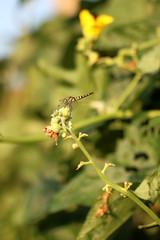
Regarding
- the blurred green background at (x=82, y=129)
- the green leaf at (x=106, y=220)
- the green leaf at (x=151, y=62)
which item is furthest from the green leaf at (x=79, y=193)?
the green leaf at (x=151, y=62)

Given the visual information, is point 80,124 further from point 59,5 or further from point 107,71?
point 59,5

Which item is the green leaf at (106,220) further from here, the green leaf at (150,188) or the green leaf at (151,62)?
the green leaf at (151,62)

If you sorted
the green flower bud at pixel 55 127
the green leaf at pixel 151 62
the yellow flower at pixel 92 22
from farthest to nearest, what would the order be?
the yellow flower at pixel 92 22, the green leaf at pixel 151 62, the green flower bud at pixel 55 127

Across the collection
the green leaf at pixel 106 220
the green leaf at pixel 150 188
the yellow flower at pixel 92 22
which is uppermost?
the yellow flower at pixel 92 22

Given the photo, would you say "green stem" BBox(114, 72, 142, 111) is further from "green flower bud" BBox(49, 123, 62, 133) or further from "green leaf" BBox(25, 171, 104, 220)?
"green flower bud" BBox(49, 123, 62, 133)

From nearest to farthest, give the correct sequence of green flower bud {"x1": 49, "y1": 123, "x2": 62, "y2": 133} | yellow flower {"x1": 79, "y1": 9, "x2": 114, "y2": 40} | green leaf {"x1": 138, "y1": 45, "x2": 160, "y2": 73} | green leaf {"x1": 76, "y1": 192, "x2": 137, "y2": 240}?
green flower bud {"x1": 49, "y1": 123, "x2": 62, "y2": 133} < green leaf {"x1": 76, "y1": 192, "x2": 137, "y2": 240} < green leaf {"x1": 138, "y1": 45, "x2": 160, "y2": 73} < yellow flower {"x1": 79, "y1": 9, "x2": 114, "y2": 40}

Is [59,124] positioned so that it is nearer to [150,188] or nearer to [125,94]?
[150,188]

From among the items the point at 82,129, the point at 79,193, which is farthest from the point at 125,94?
the point at 79,193

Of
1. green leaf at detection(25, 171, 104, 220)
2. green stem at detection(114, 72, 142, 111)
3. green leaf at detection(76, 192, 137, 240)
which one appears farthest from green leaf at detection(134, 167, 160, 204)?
green stem at detection(114, 72, 142, 111)
